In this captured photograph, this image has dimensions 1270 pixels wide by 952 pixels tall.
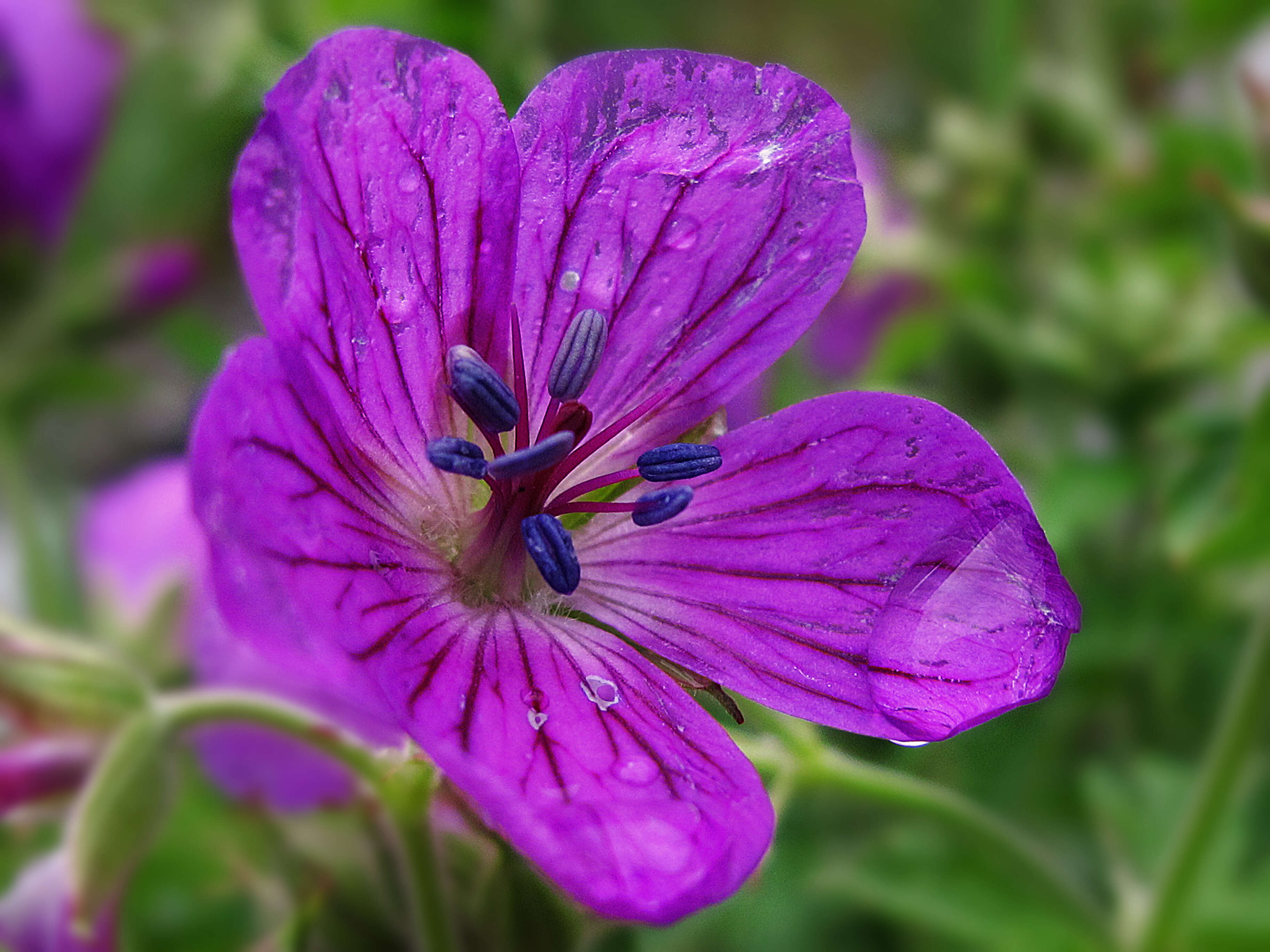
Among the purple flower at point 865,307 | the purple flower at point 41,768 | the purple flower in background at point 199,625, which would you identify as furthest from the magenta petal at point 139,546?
the purple flower at point 865,307

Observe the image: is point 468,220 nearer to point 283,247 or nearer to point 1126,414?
point 283,247

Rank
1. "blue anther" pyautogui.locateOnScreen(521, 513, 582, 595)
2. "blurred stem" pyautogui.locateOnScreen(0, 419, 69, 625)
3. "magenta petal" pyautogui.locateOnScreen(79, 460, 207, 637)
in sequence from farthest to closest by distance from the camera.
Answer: "blurred stem" pyautogui.locateOnScreen(0, 419, 69, 625)
"magenta petal" pyautogui.locateOnScreen(79, 460, 207, 637)
"blue anther" pyautogui.locateOnScreen(521, 513, 582, 595)

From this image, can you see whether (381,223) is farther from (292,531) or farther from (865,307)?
(865,307)

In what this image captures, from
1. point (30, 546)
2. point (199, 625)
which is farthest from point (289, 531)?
point (30, 546)

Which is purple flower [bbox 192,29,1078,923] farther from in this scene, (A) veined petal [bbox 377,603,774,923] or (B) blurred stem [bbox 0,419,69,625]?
(B) blurred stem [bbox 0,419,69,625]

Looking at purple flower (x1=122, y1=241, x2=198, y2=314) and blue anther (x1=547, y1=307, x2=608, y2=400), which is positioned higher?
blue anther (x1=547, y1=307, x2=608, y2=400)

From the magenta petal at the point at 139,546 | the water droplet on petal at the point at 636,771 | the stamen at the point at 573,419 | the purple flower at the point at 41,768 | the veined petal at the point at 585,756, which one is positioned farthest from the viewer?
the magenta petal at the point at 139,546

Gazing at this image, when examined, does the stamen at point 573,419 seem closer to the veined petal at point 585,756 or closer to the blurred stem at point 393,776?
the veined petal at point 585,756

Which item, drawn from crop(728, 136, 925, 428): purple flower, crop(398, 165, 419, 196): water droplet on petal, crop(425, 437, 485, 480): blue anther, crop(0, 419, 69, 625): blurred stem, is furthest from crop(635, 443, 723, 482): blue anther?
crop(728, 136, 925, 428): purple flower
